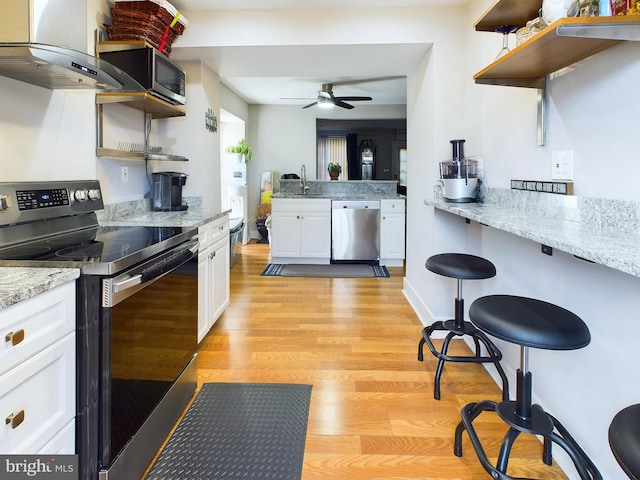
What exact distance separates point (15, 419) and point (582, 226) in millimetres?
1756

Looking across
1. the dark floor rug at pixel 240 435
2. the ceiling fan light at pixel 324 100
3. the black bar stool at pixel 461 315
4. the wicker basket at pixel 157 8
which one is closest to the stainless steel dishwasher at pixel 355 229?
the ceiling fan light at pixel 324 100

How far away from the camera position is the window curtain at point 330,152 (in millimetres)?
7395

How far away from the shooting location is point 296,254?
16.7 ft

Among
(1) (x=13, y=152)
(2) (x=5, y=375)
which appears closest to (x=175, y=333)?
(2) (x=5, y=375)

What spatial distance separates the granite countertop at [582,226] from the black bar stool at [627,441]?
0.28 metres

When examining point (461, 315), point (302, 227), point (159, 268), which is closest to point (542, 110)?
point (461, 315)

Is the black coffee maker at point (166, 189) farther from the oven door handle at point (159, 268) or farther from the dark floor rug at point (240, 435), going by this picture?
the dark floor rug at point (240, 435)

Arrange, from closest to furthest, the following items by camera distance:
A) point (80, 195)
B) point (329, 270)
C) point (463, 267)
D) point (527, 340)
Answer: point (527, 340) < point (80, 195) < point (463, 267) < point (329, 270)

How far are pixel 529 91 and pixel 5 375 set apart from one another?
7.22 ft

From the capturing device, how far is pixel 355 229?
Answer: 16.7ft

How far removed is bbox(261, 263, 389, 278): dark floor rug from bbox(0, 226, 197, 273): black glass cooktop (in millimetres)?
2742

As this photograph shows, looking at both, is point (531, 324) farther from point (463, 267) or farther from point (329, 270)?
point (329, 270)

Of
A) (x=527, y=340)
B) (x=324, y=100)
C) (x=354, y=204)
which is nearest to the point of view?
(x=527, y=340)

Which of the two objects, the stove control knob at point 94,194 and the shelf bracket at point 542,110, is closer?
the shelf bracket at point 542,110
